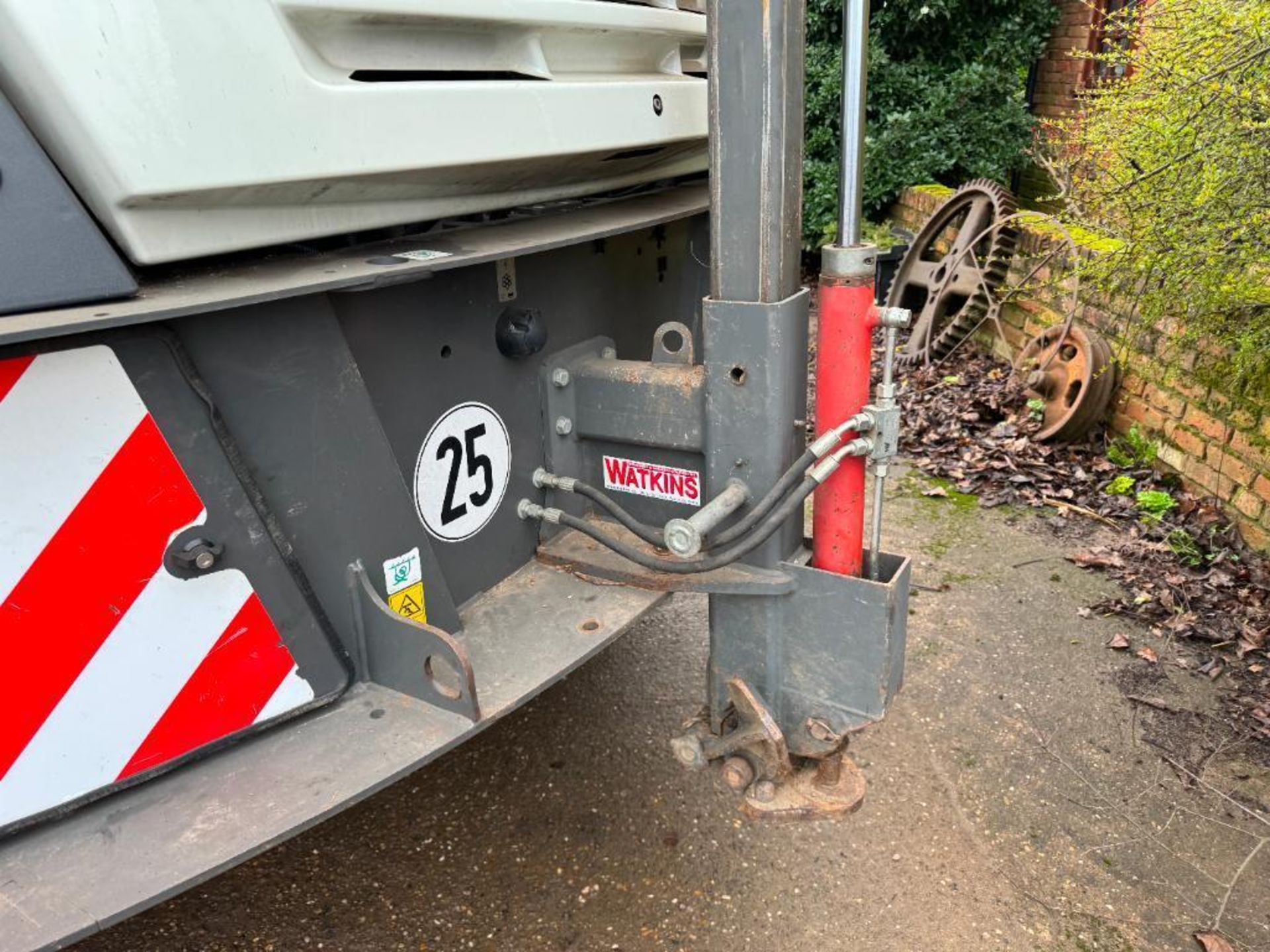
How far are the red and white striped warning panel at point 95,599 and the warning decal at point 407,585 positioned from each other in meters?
0.27

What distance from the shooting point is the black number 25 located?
1.84 m

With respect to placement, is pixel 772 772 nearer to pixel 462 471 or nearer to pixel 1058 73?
pixel 462 471

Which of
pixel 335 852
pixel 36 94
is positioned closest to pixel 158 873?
pixel 36 94

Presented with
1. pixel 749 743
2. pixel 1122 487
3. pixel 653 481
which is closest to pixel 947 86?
pixel 1122 487

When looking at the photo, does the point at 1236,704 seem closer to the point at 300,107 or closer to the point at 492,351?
the point at 492,351

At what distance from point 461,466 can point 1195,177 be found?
99.3 inches

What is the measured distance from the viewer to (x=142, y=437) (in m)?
1.29

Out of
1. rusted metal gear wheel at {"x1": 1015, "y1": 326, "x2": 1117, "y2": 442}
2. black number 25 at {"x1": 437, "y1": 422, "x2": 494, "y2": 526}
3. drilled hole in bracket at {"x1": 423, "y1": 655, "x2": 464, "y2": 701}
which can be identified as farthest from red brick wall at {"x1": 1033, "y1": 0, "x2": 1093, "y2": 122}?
drilled hole in bracket at {"x1": 423, "y1": 655, "x2": 464, "y2": 701}

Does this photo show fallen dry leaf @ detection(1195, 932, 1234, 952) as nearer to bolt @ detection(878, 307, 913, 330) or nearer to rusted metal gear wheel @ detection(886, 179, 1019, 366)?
bolt @ detection(878, 307, 913, 330)

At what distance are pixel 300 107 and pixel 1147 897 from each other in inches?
93.1

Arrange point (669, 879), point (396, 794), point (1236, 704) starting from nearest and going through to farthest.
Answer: point (669, 879)
point (396, 794)
point (1236, 704)

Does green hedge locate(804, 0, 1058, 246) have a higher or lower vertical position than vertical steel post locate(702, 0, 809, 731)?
lower

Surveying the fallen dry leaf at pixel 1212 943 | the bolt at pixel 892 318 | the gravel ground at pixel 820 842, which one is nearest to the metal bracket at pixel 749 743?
the gravel ground at pixel 820 842

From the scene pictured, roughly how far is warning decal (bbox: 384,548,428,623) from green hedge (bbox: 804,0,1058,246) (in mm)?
6873
